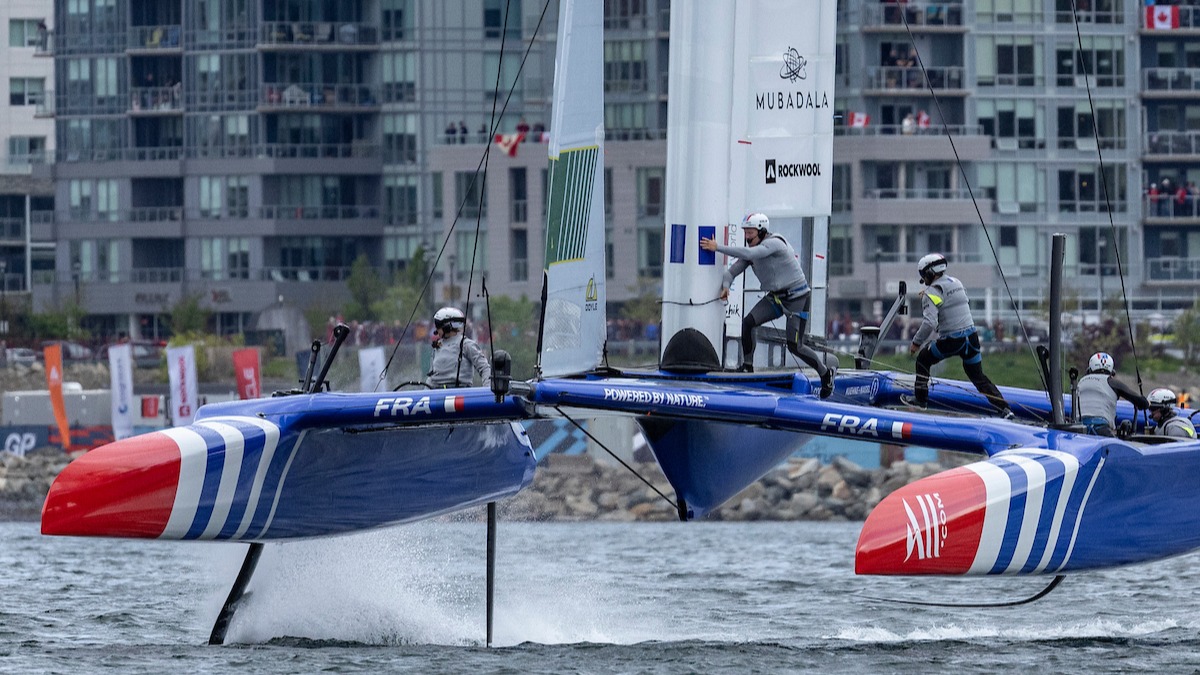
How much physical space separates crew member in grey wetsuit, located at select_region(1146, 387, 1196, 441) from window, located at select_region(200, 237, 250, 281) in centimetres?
4155

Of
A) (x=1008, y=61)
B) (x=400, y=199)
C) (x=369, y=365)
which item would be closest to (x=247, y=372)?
(x=369, y=365)

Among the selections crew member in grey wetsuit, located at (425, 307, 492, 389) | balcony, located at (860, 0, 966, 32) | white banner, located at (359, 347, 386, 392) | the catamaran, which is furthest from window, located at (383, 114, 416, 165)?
crew member in grey wetsuit, located at (425, 307, 492, 389)

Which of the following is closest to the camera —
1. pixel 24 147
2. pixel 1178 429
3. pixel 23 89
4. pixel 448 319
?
pixel 1178 429

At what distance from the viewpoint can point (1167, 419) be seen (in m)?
13.3

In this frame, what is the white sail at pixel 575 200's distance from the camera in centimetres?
1209

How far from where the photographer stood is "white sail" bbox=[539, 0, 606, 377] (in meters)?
12.1

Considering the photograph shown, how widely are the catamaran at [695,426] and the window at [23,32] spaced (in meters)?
46.3

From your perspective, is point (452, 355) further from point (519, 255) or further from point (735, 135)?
point (519, 255)

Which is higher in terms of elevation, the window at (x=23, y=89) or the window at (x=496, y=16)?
the window at (x=496, y=16)

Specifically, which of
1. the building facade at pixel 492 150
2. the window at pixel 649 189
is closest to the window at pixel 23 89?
the building facade at pixel 492 150

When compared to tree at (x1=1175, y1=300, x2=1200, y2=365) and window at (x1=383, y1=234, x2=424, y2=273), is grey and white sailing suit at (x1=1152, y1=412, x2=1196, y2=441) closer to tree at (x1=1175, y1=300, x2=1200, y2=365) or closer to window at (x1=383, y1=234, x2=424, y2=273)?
tree at (x1=1175, y1=300, x2=1200, y2=365)

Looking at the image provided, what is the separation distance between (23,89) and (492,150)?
17493mm

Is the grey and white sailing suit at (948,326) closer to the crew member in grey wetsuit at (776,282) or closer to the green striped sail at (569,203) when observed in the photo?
the crew member in grey wetsuit at (776,282)

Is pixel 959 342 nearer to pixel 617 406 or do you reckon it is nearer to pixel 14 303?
pixel 617 406
